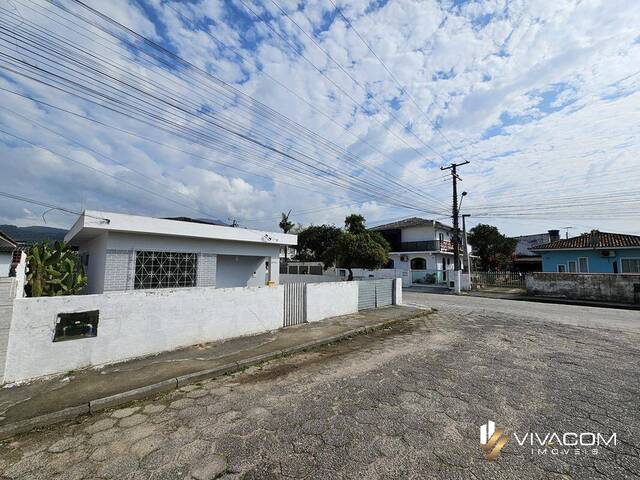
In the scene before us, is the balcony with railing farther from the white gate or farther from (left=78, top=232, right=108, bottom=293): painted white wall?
(left=78, top=232, right=108, bottom=293): painted white wall

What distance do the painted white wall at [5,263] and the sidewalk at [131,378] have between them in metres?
7.38

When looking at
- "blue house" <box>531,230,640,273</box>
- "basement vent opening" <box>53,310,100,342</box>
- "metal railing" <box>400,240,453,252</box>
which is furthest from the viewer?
"metal railing" <box>400,240,453,252</box>

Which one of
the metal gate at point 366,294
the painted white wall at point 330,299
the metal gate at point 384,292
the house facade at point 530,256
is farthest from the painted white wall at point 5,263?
the house facade at point 530,256

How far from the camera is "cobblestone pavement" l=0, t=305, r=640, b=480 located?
264 centimetres

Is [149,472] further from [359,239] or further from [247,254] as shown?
[359,239]

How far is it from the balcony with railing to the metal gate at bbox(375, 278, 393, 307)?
17909 mm

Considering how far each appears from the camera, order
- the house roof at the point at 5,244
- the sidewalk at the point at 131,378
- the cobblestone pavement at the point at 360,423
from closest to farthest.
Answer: the cobblestone pavement at the point at 360,423 < the sidewalk at the point at 131,378 < the house roof at the point at 5,244

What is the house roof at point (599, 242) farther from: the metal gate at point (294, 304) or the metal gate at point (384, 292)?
the metal gate at point (294, 304)

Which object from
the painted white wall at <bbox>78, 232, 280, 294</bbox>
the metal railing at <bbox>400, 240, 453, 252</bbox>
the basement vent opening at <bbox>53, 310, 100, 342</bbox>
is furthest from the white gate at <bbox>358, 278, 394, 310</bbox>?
the metal railing at <bbox>400, 240, 453, 252</bbox>

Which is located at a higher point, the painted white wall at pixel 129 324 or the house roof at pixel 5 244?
the house roof at pixel 5 244

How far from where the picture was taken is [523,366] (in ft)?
17.5

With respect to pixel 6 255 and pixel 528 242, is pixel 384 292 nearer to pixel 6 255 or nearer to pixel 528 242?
pixel 6 255

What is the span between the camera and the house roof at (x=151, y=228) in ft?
29.1

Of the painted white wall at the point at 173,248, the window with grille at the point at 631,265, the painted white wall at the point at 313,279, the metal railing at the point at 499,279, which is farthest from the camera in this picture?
the metal railing at the point at 499,279
